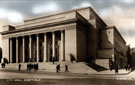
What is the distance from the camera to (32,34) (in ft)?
135

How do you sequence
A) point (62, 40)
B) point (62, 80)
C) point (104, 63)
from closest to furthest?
point (62, 80) < point (104, 63) < point (62, 40)

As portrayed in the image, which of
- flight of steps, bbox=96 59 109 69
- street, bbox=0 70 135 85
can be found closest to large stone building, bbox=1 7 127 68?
flight of steps, bbox=96 59 109 69

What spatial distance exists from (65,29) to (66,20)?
6.65 ft

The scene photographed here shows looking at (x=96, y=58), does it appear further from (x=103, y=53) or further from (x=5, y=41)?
(x=5, y=41)

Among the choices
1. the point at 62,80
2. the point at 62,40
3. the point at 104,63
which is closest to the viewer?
the point at 62,80

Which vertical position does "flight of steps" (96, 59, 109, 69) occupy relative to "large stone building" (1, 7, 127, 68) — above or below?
below

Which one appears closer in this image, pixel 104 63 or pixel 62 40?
pixel 104 63

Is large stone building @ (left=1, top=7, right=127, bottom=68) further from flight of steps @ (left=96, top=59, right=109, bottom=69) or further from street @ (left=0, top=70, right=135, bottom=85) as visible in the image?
street @ (left=0, top=70, right=135, bottom=85)

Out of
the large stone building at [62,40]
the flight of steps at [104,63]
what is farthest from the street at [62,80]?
the flight of steps at [104,63]

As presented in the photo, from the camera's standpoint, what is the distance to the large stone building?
3544 cm

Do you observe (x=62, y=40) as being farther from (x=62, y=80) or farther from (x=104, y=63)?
(x=62, y=80)

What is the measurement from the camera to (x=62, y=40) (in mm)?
36406

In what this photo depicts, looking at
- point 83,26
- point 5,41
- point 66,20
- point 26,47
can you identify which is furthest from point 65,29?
point 5,41

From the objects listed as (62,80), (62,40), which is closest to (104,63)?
(62,40)
